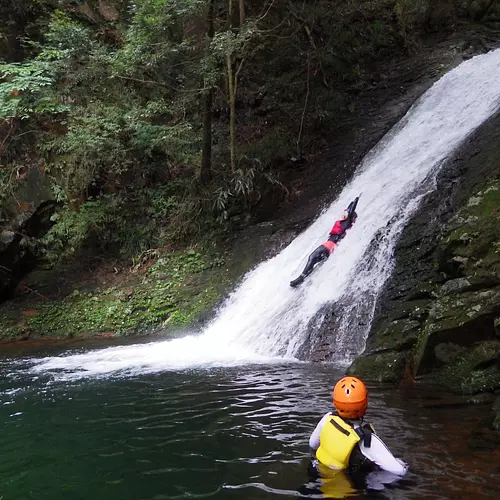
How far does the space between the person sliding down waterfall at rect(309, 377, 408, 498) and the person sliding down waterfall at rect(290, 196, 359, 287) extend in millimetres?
6422

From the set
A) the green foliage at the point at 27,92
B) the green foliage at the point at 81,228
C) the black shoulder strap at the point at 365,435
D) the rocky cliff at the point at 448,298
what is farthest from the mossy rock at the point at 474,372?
the green foliage at the point at 27,92

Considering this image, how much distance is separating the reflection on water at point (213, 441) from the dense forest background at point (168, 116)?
782cm

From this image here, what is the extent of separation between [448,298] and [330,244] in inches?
154

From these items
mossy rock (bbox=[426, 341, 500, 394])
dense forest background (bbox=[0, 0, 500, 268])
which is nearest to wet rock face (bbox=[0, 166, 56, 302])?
dense forest background (bbox=[0, 0, 500, 268])

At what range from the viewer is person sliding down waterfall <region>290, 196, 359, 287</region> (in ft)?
33.1

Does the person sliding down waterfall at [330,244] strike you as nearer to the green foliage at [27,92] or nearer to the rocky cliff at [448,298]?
the rocky cliff at [448,298]

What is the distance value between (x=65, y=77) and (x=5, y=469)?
39.2ft

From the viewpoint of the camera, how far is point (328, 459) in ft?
12.0

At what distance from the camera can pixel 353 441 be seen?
3533 mm

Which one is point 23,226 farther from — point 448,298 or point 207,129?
point 448,298

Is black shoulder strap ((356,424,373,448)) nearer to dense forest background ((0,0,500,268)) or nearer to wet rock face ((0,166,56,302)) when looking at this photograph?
dense forest background ((0,0,500,268))

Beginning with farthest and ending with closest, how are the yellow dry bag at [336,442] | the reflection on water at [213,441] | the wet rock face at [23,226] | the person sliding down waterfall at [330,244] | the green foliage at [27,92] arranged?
1. the wet rock face at [23,226]
2. the green foliage at [27,92]
3. the person sliding down waterfall at [330,244]
4. the reflection on water at [213,441]
5. the yellow dry bag at [336,442]

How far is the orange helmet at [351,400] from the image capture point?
11.7ft

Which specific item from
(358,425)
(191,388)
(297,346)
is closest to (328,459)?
(358,425)
